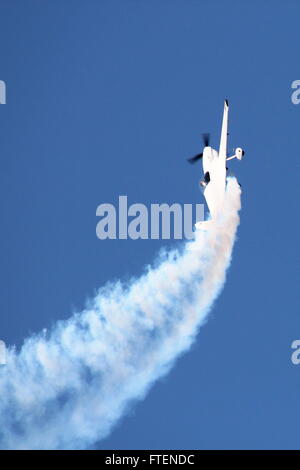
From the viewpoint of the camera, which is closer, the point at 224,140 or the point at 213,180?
the point at 213,180

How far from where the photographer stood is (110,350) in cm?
6856

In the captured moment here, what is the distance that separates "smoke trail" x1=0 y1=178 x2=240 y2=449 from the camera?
214 feet

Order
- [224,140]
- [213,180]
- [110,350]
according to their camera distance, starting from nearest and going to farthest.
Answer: [110,350] → [213,180] → [224,140]

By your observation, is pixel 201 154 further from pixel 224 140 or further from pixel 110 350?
pixel 110 350

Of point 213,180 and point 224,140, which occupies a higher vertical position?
point 224,140

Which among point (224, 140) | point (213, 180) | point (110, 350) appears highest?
point (224, 140)

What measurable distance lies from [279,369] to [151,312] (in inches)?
690

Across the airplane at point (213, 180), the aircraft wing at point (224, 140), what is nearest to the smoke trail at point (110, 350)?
the airplane at point (213, 180)

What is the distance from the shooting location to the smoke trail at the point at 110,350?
65312 mm

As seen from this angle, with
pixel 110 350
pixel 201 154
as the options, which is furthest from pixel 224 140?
pixel 110 350

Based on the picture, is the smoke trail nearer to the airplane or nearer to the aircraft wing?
the airplane

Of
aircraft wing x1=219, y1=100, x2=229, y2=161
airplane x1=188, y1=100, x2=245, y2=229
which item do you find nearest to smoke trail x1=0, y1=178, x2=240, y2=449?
airplane x1=188, y1=100, x2=245, y2=229

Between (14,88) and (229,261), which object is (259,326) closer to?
(229,261)
